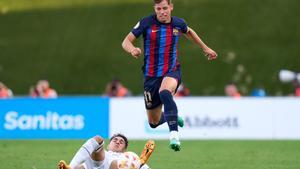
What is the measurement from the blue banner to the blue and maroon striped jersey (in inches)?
400

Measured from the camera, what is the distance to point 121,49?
39.2m

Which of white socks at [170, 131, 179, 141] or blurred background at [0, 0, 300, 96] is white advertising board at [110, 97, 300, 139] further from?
blurred background at [0, 0, 300, 96]

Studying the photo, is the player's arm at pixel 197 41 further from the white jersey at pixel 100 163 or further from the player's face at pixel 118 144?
the white jersey at pixel 100 163

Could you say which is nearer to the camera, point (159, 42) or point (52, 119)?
point (159, 42)

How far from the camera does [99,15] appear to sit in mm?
40312

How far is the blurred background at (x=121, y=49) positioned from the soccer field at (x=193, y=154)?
17210mm

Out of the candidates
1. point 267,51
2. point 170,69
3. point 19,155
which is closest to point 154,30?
point 170,69

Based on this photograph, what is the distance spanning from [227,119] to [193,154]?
6327 mm

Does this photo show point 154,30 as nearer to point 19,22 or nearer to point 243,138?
point 243,138

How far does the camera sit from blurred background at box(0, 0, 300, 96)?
38.7 m

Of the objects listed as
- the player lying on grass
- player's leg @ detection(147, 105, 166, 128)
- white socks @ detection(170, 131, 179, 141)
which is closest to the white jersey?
the player lying on grass

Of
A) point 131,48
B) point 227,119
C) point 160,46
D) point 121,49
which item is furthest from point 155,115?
point 121,49

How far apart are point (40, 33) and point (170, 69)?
27.5 m

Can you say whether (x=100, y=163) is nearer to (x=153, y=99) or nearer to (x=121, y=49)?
(x=153, y=99)
